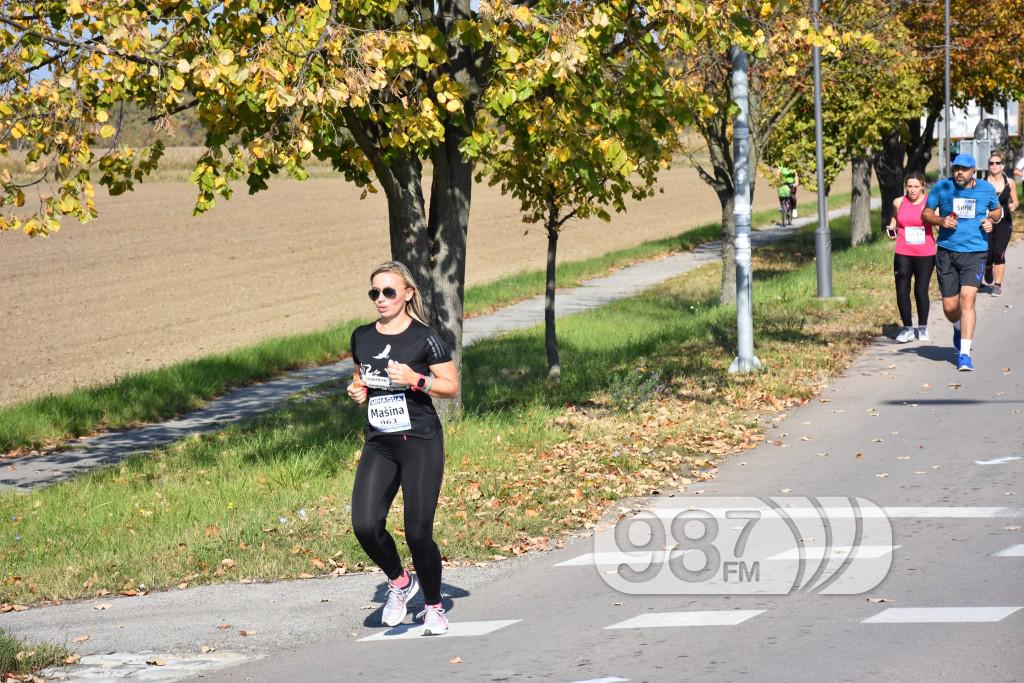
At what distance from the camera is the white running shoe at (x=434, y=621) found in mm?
6691

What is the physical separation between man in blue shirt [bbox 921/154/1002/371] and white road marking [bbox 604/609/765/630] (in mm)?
7913

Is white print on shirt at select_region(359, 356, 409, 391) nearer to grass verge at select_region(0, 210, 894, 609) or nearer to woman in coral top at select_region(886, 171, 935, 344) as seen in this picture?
grass verge at select_region(0, 210, 894, 609)

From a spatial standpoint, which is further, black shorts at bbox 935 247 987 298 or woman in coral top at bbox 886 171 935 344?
woman in coral top at bbox 886 171 935 344

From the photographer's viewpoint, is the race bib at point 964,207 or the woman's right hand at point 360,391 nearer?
the woman's right hand at point 360,391

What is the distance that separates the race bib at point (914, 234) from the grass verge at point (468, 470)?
138 centimetres

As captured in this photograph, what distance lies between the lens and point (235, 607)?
7402 mm

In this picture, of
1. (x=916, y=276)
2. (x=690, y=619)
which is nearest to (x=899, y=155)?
(x=916, y=276)

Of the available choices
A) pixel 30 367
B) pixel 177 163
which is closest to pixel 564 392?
pixel 30 367

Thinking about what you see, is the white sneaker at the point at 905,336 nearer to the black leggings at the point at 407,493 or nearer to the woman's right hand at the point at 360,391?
the black leggings at the point at 407,493

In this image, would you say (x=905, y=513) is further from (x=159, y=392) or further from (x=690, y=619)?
(x=159, y=392)

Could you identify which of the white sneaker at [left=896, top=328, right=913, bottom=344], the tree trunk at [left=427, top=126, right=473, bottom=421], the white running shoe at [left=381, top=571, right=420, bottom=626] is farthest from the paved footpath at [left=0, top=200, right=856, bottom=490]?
the white sneaker at [left=896, top=328, right=913, bottom=344]

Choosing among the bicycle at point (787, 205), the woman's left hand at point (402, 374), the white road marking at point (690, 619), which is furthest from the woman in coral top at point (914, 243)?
the bicycle at point (787, 205)

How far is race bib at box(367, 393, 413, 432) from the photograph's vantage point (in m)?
6.64

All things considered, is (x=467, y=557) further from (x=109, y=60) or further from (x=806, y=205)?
(x=806, y=205)
